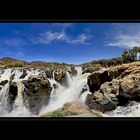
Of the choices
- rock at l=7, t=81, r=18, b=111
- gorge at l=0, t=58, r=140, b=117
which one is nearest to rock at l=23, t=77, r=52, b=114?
gorge at l=0, t=58, r=140, b=117

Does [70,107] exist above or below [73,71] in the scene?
below

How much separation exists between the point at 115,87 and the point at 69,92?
53cm

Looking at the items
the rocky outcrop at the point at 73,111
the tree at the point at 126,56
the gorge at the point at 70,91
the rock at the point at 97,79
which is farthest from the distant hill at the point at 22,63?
the tree at the point at 126,56

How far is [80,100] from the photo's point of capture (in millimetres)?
3893

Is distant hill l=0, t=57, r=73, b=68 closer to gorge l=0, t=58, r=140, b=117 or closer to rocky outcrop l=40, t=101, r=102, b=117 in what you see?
gorge l=0, t=58, r=140, b=117

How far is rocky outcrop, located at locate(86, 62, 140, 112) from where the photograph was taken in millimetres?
3852

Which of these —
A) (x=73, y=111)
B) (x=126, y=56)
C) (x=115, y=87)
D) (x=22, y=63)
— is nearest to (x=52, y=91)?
(x=73, y=111)

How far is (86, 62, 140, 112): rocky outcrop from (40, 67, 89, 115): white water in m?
0.12

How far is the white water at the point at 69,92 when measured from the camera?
12.8 ft

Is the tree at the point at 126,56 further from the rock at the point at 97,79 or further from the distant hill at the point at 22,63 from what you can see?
the distant hill at the point at 22,63
